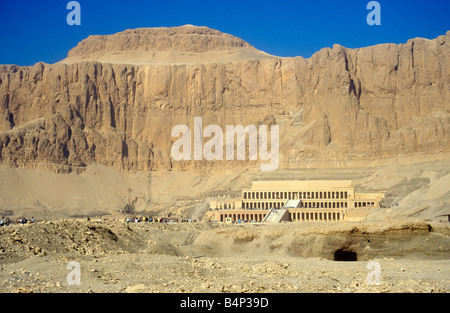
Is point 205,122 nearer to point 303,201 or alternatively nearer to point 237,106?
point 237,106

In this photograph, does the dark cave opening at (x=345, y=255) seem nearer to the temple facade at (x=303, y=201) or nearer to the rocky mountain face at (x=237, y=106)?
the temple facade at (x=303, y=201)

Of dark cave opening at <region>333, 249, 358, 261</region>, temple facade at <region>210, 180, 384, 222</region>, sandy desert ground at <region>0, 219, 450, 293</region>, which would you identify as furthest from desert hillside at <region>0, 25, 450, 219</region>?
dark cave opening at <region>333, 249, 358, 261</region>

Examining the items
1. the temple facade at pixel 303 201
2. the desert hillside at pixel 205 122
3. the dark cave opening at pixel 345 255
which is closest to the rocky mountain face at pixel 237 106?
the desert hillside at pixel 205 122

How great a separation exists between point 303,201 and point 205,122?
5390 centimetres

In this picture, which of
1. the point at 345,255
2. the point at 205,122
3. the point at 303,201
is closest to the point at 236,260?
the point at 345,255

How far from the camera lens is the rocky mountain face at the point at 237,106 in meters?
144

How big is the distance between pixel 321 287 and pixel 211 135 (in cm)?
13504

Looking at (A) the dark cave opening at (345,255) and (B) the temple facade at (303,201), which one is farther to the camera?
(B) the temple facade at (303,201)

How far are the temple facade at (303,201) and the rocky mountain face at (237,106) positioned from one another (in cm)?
1674

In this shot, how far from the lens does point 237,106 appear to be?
16575cm

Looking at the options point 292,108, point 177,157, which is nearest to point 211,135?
point 177,157

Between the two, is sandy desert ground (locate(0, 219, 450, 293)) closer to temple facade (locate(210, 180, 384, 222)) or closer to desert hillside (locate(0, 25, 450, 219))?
temple facade (locate(210, 180, 384, 222))

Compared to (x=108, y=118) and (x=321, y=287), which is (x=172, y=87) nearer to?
(x=108, y=118)

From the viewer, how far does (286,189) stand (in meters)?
122
